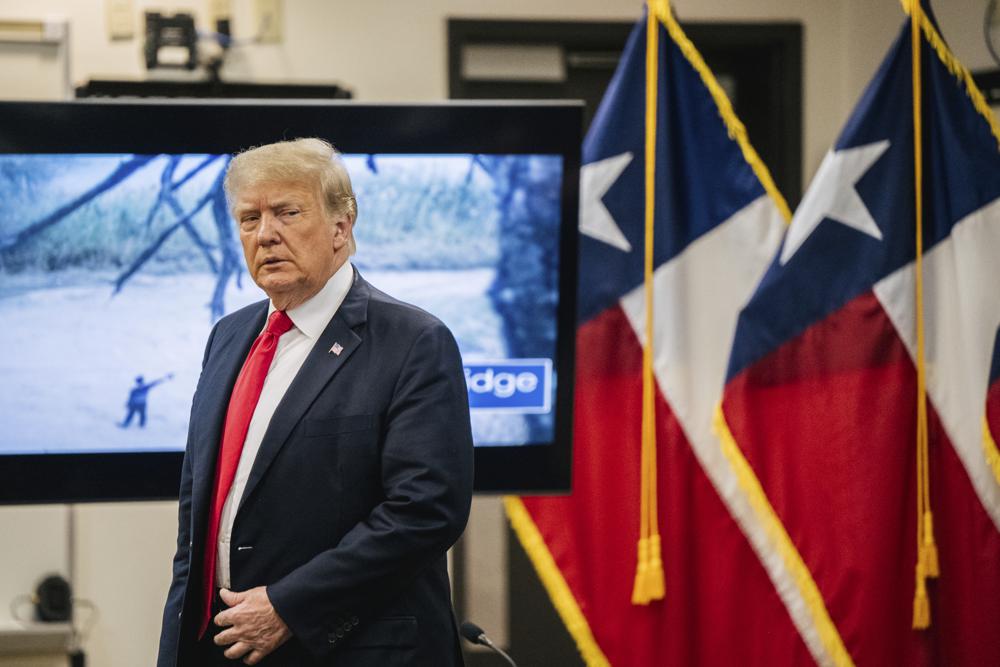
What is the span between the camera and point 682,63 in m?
2.54

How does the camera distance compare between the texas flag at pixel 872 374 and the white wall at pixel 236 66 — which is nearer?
the texas flag at pixel 872 374

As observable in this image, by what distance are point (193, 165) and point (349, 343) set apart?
955 mm

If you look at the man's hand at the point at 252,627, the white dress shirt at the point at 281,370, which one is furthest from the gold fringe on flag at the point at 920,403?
the man's hand at the point at 252,627

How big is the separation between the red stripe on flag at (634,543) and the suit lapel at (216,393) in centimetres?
94

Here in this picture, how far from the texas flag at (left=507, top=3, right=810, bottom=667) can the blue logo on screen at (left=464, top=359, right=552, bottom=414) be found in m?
0.11

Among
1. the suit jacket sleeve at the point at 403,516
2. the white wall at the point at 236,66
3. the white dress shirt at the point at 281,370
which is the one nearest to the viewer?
the suit jacket sleeve at the point at 403,516

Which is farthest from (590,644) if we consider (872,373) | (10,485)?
(10,485)

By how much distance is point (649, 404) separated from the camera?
8.25 feet

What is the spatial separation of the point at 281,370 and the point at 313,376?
0.09 metres

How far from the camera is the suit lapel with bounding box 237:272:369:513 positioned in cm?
158

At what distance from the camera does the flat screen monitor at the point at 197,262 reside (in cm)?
238

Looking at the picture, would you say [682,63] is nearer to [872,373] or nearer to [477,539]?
[872,373]

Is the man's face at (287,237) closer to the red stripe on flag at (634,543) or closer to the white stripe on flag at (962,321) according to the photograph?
the red stripe on flag at (634,543)

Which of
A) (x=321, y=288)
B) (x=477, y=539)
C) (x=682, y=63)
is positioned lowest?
(x=477, y=539)
